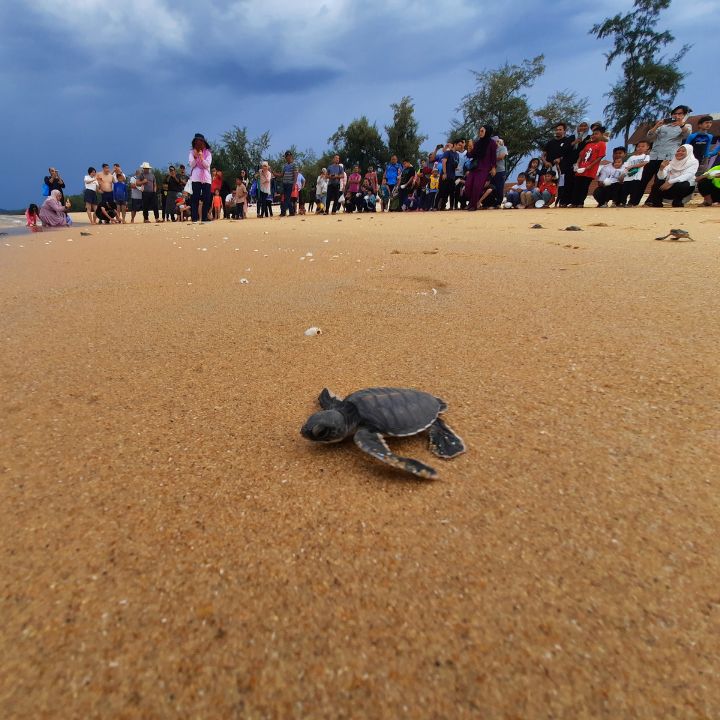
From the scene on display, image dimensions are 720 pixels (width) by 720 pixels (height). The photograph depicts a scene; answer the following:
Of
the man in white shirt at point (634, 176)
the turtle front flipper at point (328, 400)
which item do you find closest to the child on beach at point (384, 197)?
the man in white shirt at point (634, 176)

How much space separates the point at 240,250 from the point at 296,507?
5182 mm

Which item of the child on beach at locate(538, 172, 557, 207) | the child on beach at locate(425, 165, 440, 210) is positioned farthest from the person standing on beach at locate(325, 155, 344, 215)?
the child on beach at locate(538, 172, 557, 207)

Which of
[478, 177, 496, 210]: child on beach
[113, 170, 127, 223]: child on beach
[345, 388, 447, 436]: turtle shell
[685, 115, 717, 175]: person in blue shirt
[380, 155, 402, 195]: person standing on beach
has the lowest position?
[345, 388, 447, 436]: turtle shell

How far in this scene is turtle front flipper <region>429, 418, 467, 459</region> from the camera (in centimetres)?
155

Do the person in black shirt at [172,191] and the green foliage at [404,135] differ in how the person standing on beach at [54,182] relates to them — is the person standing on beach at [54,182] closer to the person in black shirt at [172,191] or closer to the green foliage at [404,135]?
the person in black shirt at [172,191]

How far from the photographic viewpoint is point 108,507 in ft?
4.29

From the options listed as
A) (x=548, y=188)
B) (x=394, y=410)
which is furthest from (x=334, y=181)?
(x=394, y=410)

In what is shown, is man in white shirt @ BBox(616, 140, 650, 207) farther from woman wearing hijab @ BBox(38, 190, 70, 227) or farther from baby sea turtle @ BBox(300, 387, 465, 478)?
woman wearing hijab @ BBox(38, 190, 70, 227)

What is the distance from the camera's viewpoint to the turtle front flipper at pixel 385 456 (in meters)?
1.40

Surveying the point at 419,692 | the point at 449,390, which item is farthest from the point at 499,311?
the point at 419,692

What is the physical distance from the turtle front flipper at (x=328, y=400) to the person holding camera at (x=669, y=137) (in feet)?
35.8

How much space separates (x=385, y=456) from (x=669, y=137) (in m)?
11.6

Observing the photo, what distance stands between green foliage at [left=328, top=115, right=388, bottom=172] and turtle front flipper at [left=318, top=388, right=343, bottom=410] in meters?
38.1

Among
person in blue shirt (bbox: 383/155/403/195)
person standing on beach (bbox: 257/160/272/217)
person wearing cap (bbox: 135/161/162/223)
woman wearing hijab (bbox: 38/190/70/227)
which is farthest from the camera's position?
person in blue shirt (bbox: 383/155/403/195)
